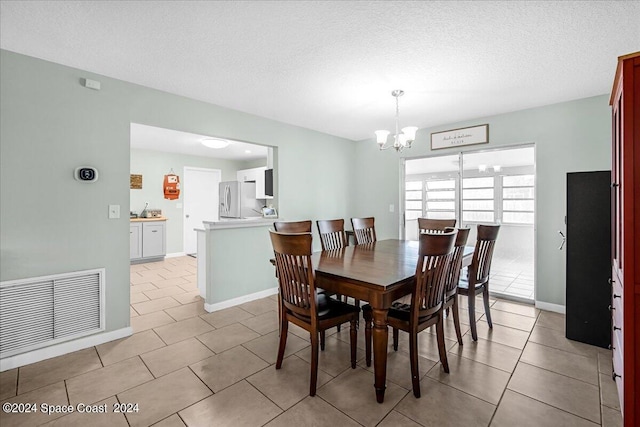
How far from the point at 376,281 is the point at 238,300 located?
240 centimetres

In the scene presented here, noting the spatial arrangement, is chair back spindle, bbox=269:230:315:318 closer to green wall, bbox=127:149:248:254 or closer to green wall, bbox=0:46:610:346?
green wall, bbox=0:46:610:346

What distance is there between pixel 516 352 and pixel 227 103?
3.77 meters

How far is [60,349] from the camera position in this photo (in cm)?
239

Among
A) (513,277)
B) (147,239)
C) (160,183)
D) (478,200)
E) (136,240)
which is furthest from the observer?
(160,183)

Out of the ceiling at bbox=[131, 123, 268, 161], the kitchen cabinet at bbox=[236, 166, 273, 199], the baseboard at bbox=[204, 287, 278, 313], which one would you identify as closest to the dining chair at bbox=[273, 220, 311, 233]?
the baseboard at bbox=[204, 287, 278, 313]

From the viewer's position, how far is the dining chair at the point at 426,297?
5.98 ft

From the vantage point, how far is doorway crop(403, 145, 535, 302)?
394 cm

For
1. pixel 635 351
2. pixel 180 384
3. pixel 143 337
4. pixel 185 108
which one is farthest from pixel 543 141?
pixel 143 337

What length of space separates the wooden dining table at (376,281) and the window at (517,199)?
238cm

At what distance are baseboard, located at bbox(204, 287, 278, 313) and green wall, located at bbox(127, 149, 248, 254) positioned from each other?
148 inches

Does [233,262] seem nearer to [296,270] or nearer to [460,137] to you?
[296,270]

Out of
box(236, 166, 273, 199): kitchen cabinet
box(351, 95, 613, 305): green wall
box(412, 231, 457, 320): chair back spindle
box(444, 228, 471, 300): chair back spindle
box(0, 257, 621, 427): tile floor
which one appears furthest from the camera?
box(236, 166, 273, 199): kitchen cabinet

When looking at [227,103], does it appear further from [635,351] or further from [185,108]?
[635,351]

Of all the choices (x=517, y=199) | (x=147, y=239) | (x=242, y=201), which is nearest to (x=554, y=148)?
(x=517, y=199)
